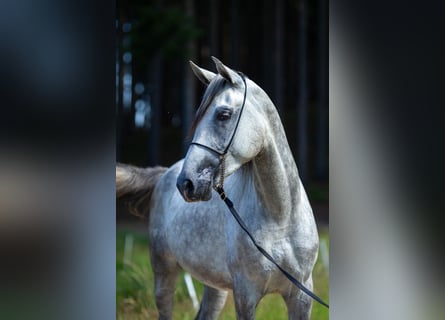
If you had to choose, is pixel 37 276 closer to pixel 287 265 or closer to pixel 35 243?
pixel 35 243

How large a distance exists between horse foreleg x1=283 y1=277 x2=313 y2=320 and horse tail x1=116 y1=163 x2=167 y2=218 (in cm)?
112

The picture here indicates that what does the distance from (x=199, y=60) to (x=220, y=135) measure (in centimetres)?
238

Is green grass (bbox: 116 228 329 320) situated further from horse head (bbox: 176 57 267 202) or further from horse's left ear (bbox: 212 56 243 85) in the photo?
horse's left ear (bbox: 212 56 243 85)

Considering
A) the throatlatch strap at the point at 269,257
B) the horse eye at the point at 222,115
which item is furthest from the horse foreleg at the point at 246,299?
the horse eye at the point at 222,115

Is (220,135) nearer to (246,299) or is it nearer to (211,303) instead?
(246,299)

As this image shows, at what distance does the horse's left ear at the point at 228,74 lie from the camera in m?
2.24

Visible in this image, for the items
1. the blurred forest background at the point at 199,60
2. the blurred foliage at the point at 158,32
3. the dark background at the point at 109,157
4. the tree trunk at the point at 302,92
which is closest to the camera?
the dark background at the point at 109,157

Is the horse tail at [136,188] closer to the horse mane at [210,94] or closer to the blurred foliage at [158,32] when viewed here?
the horse mane at [210,94]

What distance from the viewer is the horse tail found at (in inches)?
133

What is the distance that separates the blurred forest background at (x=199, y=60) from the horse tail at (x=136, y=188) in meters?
0.67

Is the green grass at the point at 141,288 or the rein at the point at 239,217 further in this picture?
the green grass at the point at 141,288

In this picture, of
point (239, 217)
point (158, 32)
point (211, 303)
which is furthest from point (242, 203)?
point (158, 32)

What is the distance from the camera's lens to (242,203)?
258cm

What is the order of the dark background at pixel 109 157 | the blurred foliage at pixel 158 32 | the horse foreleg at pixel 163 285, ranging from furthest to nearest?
the blurred foliage at pixel 158 32
the horse foreleg at pixel 163 285
the dark background at pixel 109 157
